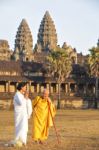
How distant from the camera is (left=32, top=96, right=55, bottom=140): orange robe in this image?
1675cm

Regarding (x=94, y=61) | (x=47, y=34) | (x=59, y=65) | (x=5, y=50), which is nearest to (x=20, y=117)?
(x=59, y=65)

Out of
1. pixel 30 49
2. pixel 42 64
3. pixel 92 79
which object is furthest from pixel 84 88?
pixel 30 49

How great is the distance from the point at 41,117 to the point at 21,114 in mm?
1135

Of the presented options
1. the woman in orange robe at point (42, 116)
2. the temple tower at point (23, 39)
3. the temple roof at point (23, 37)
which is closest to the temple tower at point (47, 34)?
the temple tower at point (23, 39)

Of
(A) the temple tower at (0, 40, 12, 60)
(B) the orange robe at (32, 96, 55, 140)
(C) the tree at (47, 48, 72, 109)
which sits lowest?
(B) the orange robe at (32, 96, 55, 140)

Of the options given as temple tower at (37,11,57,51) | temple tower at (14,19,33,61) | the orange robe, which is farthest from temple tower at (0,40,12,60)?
the orange robe

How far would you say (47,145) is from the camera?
53.6 ft

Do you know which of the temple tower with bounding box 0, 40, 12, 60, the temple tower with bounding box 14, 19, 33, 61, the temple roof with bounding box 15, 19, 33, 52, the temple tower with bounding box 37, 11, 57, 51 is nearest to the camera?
the temple tower with bounding box 0, 40, 12, 60

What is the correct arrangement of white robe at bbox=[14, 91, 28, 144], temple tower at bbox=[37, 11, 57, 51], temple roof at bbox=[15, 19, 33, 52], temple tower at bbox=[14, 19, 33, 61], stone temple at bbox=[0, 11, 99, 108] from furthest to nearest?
temple tower at bbox=[37, 11, 57, 51], temple roof at bbox=[15, 19, 33, 52], temple tower at bbox=[14, 19, 33, 61], stone temple at bbox=[0, 11, 99, 108], white robe at bbox=[14, 91, 28, 144]

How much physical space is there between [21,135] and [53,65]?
66797 mm

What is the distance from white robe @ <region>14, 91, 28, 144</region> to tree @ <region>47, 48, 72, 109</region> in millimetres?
64720

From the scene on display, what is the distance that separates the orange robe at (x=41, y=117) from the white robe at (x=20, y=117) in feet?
2.82

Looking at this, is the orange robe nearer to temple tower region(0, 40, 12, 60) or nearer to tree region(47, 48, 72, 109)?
tree region(47, 48, 72, 109)

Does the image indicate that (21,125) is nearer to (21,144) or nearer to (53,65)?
(21,144)
